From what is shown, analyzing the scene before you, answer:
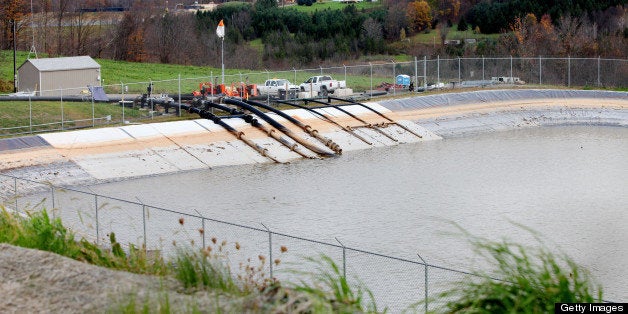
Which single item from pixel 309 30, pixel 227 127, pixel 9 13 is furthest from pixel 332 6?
pixel 227 127

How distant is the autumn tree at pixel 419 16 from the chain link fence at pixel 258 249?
90.7m

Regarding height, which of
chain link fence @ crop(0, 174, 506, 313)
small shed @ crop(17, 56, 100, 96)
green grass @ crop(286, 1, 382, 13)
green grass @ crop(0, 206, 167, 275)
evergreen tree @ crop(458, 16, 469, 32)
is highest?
green grass @ crop(286, 1, 382, 13)

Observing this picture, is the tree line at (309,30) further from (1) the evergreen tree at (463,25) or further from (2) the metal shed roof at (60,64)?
(2) the metal shed roof at (60,64)

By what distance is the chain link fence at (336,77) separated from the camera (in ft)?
142

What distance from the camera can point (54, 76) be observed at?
52.7 m

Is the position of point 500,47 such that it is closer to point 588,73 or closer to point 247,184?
point 588,73

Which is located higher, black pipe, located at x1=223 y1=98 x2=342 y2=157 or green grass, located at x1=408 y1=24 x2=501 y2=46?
green grass, located at x1=408 y1=24 x2=501 y2=46

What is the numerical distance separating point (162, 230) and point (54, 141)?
1676 centimetres

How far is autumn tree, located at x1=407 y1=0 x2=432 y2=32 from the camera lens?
116 meters

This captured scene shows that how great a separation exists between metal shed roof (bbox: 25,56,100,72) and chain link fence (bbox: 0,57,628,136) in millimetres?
1242

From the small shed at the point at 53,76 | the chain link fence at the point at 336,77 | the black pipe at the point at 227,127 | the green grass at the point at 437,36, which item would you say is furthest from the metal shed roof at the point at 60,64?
the green grass at the point at 437,36

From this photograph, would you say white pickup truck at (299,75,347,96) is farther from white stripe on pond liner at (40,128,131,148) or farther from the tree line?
the tree line

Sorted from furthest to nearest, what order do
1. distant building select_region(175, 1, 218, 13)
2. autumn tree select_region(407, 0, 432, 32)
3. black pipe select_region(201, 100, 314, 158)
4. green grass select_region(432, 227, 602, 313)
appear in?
1. distant building select_region(175, 1, 218, 13)
2. autumn tree select_region(407, 0, 432, 32)
3. black pipe select_region(201, 100, 314, 158)
4. green grass select_region(432, 227, 602, 313)

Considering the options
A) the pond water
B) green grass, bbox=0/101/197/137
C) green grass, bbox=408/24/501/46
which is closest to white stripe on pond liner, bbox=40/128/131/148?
green grass, bbox=0/101/197/137
